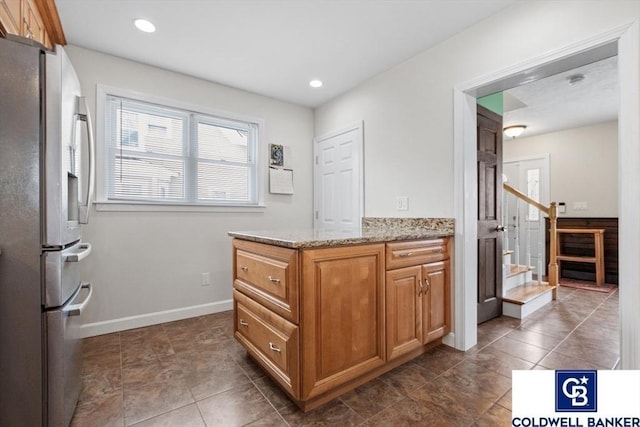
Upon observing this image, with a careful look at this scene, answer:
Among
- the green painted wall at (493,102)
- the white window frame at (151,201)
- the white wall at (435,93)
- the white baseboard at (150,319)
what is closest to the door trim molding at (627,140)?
the white wall at (435,93)

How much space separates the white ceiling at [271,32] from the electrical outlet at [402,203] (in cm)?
132

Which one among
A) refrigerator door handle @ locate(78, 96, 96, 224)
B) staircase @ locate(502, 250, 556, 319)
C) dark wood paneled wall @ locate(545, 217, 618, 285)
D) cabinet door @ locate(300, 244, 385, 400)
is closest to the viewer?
cabinet door @ locate(300, 244, 385, 400)

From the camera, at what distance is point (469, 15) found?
2141 millimetres

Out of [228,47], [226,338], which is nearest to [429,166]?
[228,47]

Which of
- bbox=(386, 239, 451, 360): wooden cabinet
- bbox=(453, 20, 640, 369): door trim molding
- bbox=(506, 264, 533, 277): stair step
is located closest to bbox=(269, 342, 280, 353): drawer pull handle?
bbox=(386, 239, 451, 360): wooden cabinet

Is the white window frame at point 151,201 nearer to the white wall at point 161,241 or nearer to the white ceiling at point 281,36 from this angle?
the white wall at point 161,241

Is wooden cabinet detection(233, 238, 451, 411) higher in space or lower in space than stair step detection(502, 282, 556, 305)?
higher

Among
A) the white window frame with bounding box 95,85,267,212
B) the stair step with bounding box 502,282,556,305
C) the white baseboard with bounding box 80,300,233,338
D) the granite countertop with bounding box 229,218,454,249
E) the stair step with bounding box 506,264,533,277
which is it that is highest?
the white window frame with bounding box 95,85,267,212

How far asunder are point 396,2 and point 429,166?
1260mm

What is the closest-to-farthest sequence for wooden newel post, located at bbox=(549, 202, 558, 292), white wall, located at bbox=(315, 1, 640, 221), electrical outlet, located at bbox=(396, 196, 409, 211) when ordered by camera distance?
white wall, located at bbox=(315, 1, 640, 221) → electrical outlet, located at bbox=(396, 196, 409, 211) → wooden newel post, located at bbox=(549, 202, 558, 292)

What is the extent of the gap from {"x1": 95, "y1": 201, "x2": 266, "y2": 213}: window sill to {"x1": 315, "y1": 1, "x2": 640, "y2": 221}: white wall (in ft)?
4.73

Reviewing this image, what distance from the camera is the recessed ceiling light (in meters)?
2.23

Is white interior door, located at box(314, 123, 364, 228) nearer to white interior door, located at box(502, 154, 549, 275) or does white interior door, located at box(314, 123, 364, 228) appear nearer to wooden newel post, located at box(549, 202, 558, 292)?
wooden newel post, located at box(549, 202, 558, 292)

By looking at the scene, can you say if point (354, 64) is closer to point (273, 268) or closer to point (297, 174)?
point (297, 174)
